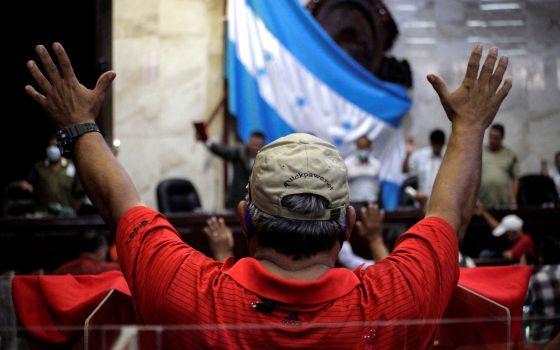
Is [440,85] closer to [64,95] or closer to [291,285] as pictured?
[291,285]

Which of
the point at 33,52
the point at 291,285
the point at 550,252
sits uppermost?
the point at 33,52

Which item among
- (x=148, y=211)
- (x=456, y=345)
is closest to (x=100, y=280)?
(x=148, y=211)

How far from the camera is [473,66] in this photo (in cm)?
137

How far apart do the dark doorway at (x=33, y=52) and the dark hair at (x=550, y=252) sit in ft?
19.8

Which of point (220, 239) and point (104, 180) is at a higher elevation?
point (104, 180)

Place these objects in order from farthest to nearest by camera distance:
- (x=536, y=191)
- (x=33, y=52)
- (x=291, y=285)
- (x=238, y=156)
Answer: (x=33, y=52) → (x=238, y=156) → (x=536, y=191) → (x=291, y=285)

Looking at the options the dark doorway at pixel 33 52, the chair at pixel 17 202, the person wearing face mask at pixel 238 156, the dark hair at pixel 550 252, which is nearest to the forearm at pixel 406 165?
the person wearing face mask at pixel 238 156

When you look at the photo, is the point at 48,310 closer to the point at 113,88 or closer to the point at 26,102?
the point at 113,88

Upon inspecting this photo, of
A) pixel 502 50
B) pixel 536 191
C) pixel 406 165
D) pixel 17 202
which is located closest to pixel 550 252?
pixel 536 191

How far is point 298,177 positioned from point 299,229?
80 millimetres

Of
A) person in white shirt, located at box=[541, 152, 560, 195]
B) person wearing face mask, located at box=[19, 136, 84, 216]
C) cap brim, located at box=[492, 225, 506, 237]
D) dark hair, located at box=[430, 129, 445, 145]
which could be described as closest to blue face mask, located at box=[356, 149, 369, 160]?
dark hair, located at box=[430, 129, 445, 145]

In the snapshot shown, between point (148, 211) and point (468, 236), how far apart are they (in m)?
4.83

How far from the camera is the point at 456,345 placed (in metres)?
1.21

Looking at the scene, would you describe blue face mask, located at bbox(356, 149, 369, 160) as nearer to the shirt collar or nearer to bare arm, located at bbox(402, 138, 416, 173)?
bare arm, located at bbox(402, 138, 416, 173)
